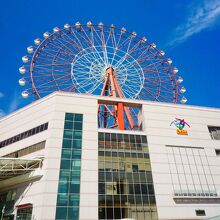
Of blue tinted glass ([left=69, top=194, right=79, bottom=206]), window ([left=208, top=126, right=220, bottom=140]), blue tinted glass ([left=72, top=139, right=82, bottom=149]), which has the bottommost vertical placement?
blue tinted glass ([left=69, top=194, right=79, bottom=206])

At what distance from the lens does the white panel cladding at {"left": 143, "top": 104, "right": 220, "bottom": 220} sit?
2920cm

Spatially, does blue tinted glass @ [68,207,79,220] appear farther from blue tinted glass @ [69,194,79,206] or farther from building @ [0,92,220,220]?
blue tinted glass @ [69,194,79,206]

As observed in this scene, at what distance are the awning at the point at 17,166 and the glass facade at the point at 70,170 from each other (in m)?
3.49

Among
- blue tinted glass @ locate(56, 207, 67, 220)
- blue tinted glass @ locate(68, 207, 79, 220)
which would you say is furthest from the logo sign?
blue tinted glass @ locate(56, 207, 67, 220)

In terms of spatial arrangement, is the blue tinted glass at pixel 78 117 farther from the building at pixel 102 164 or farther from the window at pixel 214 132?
the window at pixel 214 132

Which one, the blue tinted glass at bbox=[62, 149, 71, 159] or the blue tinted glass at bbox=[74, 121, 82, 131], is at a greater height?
the blue tinted glass at bbox=[74, 121, 82, 131]

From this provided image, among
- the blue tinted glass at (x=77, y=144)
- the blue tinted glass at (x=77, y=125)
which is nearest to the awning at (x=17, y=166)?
the blue tinted glass at (x=77, y=144)

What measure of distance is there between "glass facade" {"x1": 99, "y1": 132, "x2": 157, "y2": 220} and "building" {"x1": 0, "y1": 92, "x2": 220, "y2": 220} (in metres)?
0.11

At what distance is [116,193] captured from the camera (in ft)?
93.6

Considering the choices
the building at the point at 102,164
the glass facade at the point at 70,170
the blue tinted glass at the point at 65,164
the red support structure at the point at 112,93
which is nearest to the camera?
the glass facade at the point at 70,170

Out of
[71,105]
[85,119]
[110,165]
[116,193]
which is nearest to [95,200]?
[116,193]

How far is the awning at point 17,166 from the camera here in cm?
2822

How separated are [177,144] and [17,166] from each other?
75.1 feet

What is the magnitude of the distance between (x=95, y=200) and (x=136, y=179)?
624 centimetres
